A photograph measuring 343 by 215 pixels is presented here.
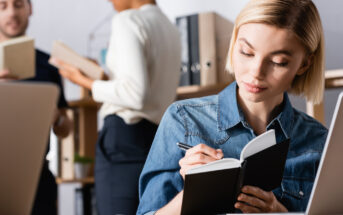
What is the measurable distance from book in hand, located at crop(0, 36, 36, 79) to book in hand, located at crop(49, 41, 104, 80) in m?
0.11

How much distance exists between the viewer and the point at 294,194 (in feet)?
3.97

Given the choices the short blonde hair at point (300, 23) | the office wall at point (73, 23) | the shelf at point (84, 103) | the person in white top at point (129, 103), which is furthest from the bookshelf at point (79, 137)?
the short blonde hair at point (300, 23)

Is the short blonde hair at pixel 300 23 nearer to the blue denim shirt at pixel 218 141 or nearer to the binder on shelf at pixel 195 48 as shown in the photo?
the blue denim shirt at pixel 218 141

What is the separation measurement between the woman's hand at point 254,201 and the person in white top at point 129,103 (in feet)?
2.19

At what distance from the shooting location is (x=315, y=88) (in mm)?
1323

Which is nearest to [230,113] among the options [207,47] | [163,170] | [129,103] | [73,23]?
[163,170]

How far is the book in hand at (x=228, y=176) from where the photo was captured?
0.86 m

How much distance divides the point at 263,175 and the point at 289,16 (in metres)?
0.41

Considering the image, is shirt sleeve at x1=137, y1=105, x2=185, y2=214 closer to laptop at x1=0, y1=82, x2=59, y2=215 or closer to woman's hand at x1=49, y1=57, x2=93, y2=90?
Answer: laptop at x1=0, y1=82, x2=59, y2=215

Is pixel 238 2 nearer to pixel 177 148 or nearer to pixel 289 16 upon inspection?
pixel 289 16

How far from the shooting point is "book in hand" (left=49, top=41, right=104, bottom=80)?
1.93 m

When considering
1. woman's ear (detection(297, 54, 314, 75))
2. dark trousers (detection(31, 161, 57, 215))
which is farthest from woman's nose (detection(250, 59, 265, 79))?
dark trousers (detection(31, 161, 57, 215))

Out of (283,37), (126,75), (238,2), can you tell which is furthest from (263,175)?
(238,2)

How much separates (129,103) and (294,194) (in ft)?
2.20
